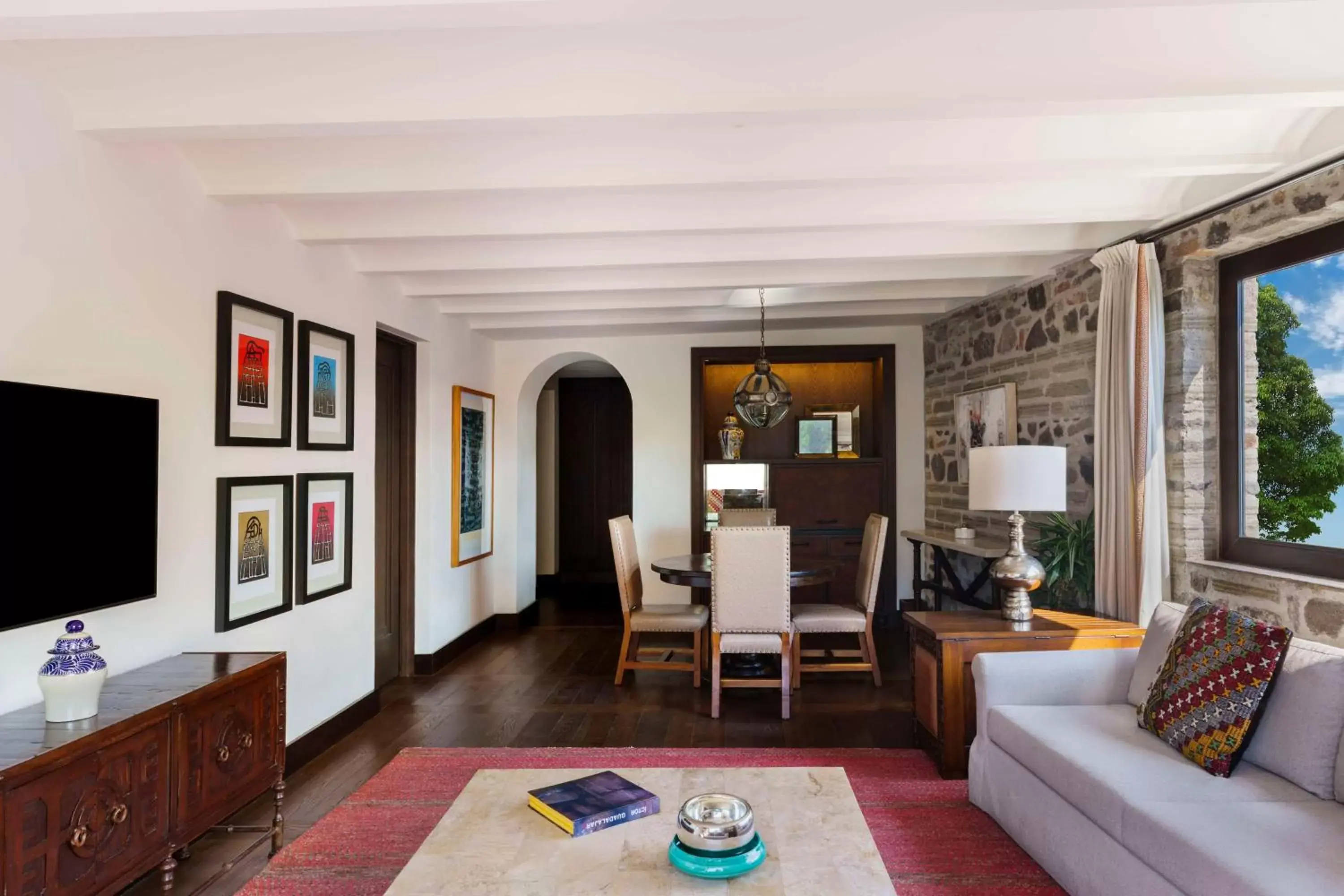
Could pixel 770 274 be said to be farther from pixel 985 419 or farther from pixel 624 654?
pixel 624 654

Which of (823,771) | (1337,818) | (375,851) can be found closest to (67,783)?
(375,851)

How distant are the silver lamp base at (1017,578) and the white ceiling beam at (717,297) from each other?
6.08 ft

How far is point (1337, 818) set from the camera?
203 centimetres

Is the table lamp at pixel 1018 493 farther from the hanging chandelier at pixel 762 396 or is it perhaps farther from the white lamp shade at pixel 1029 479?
the hanging chandelier at pixel 762 396

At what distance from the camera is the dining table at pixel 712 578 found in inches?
191

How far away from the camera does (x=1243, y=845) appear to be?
73.9 inches

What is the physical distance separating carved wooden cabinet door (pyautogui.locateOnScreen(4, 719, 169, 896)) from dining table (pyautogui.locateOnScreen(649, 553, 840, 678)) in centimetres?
281

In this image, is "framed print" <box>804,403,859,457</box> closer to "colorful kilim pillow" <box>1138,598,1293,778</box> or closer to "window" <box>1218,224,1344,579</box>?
"window" <box>1218,224,1344,579</box>

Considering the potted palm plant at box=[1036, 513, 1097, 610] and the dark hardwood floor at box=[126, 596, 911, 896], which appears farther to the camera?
the potted palm plant at box=[1036, 513, 1097, 610]

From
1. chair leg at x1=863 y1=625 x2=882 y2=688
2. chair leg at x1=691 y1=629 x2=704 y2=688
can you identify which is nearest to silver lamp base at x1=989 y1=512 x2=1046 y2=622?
chair leg at x1=863 y1=625 x2=882 y2=688

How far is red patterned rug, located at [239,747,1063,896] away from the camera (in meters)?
2.61

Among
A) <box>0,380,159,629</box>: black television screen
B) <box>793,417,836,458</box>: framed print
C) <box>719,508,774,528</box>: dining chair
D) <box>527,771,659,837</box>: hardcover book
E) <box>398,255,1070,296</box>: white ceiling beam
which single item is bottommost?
<box>527,771,659,837</box>: hardcover book

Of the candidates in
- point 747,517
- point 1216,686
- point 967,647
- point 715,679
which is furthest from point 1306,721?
point 747,517

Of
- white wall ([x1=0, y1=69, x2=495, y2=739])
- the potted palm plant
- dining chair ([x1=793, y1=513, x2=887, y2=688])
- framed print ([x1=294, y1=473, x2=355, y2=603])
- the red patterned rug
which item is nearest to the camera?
white wall ([x1=0, y1=69, x2=495, y2=739])
